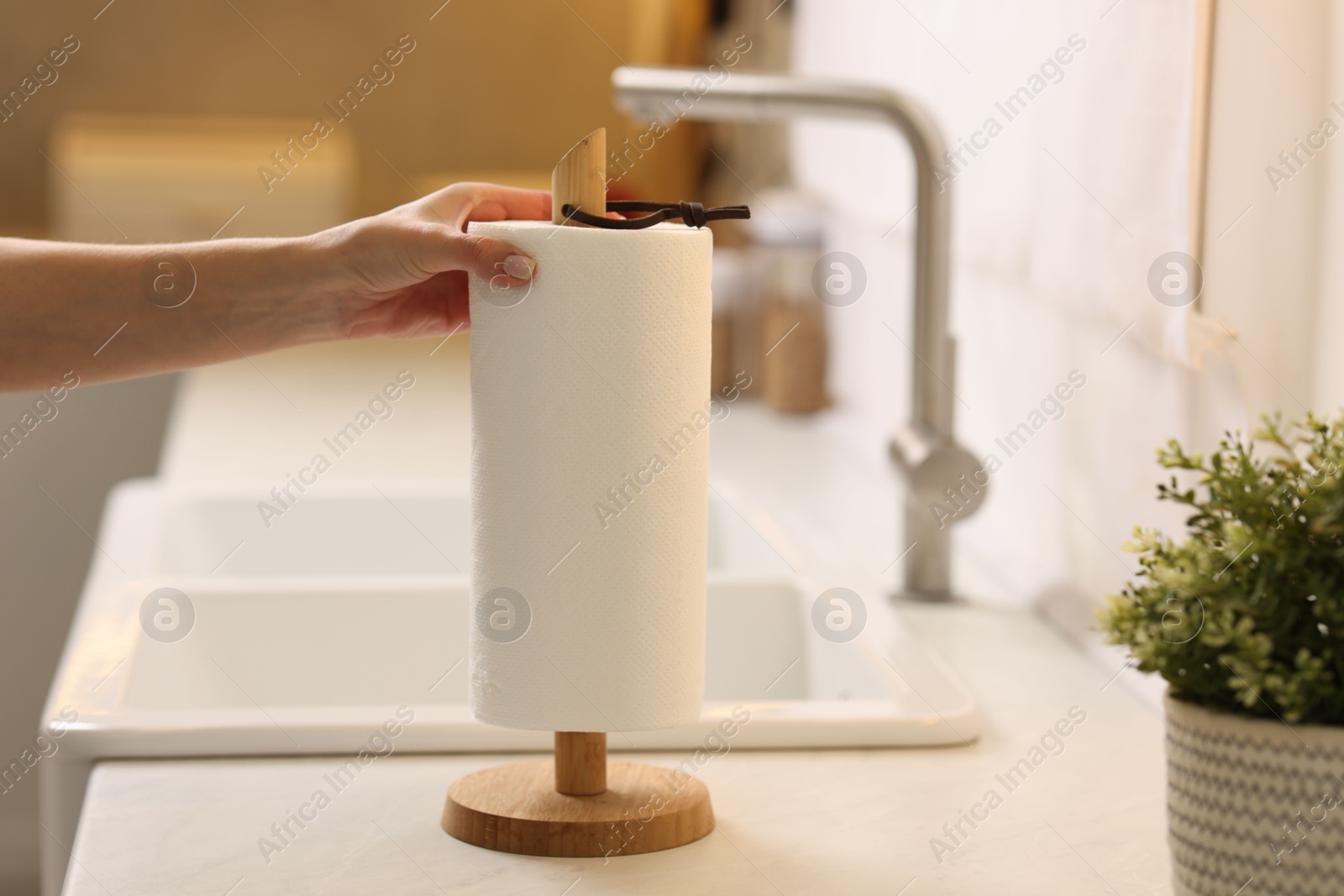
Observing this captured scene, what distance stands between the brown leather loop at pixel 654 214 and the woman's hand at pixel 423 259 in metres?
0.04

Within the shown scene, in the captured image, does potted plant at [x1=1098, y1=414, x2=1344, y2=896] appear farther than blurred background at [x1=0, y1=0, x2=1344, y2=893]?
No

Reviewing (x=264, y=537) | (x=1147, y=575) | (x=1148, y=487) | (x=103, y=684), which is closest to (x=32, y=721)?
(x=264, y=537)

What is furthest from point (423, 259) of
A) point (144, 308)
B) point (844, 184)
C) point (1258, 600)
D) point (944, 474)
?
point (844, 184)

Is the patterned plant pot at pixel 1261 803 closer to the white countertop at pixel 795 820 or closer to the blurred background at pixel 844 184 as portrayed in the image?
the white countertop at pixel 795 820

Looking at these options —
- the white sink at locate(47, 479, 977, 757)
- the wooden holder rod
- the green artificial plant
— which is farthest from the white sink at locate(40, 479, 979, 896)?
the green artificial plant

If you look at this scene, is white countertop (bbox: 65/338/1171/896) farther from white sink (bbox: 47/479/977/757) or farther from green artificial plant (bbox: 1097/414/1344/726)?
Answer: green artificial plant (bbox: 1097/414/1344/726)

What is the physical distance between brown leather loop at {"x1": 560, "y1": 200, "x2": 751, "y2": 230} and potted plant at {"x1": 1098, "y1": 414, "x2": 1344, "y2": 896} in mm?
237

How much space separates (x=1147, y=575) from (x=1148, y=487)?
45 cm

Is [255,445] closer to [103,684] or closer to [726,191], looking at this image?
[103,684]

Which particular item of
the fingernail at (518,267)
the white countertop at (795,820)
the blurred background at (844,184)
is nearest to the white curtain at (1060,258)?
the blurred background at (844,184)

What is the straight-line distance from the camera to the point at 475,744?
29.9 inches

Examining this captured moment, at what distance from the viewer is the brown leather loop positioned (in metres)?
0.61

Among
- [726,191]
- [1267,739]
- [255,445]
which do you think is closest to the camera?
[1267,739]

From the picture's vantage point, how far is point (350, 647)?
3.26 feet
